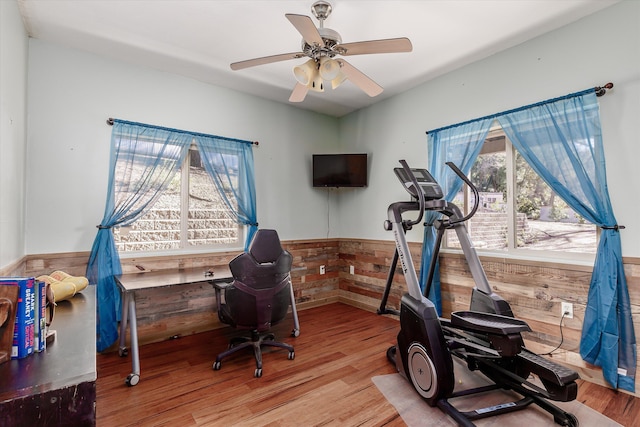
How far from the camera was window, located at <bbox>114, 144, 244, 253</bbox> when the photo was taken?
10.5 ft

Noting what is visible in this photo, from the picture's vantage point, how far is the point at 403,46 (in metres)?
2.01

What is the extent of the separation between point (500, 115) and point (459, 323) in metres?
1.96

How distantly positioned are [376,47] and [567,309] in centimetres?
249

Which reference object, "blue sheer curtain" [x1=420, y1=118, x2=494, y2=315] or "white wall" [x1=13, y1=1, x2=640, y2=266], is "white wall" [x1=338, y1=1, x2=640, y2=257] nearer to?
"white wall" [x1=13, y1=1, x2=640, y2=266]

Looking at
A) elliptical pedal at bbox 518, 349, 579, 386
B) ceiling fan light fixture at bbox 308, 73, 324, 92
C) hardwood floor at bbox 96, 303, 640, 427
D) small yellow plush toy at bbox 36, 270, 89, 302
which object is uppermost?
ceiling fan light fixture at bbox 308, 73, 324, 92

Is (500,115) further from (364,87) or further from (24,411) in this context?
(24,411)

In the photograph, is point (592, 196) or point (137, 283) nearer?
point (592, 196)

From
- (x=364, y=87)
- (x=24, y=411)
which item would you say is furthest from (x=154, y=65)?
(x=24, y=411)

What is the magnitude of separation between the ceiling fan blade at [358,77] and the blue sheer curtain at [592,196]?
1397mm

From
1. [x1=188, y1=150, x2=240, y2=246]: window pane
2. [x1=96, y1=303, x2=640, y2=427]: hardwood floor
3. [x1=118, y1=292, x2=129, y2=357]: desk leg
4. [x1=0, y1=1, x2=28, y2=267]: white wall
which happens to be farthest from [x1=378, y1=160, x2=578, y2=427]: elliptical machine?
[x1=0, y1=1, x2=28, y2=267]: white wall

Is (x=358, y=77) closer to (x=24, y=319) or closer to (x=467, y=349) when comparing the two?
(x=467, y=349)

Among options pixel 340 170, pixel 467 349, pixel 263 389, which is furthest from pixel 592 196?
pixel 263 389

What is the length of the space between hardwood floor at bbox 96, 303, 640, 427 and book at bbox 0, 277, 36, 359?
1.17 m

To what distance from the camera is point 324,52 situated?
2158 mm
